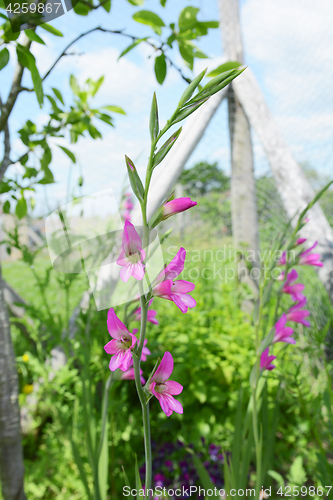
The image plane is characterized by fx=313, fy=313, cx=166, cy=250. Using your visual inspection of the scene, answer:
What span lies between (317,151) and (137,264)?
1920mm

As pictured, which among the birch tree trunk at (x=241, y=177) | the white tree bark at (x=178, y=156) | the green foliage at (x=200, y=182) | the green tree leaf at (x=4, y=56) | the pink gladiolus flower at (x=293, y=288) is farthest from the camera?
the green foliage at (x=200, y=182)

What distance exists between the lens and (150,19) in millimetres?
744

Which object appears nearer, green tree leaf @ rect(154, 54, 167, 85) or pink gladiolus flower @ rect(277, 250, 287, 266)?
green tree leaf @ rect(154, 54, 167, 85)

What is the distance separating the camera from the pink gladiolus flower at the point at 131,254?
38 cm

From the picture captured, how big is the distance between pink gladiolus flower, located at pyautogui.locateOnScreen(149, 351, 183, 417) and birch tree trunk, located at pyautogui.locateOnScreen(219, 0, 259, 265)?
5.61 feet

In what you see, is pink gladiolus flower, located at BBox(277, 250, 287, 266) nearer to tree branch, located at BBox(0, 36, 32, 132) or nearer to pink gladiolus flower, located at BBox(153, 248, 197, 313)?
pink gladiolus flower, located at BBox(153, 248, 197, 313)

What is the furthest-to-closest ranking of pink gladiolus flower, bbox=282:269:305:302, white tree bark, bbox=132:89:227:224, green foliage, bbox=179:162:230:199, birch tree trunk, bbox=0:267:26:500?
green foliage, bbox=179:162:230:199 → white tree bark, bbox=132:89:227:224 → birch tree trunk, bbox=0:267:26:500 → pink gladiolus flower, bbox=282:269:305:302

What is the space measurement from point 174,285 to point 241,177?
1.89m

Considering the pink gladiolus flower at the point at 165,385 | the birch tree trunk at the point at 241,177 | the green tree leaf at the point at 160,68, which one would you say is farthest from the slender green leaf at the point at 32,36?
the birch tree trunk at the point at 241,177

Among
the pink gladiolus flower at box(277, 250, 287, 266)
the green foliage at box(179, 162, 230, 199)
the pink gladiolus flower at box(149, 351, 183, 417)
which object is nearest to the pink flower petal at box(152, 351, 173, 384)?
the pink gladiolus flower at box(149, 351, 183, 417)

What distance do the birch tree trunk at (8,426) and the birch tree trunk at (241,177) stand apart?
5.01 feet

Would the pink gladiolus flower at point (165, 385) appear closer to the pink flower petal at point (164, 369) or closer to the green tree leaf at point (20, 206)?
the pink flower petal at point (164, 369)

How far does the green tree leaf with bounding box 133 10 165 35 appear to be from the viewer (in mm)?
734

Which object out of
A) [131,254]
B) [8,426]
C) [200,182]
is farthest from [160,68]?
[200,182]
